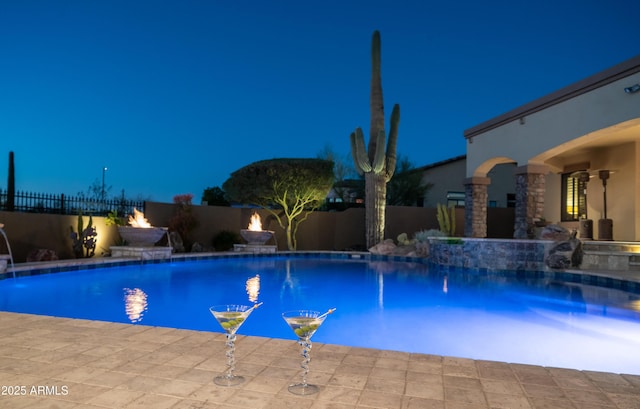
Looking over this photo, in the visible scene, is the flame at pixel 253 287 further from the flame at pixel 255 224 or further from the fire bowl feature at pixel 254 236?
the flame at pixel 255 224

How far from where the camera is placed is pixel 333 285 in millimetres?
9430

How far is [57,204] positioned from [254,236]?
6156 mm

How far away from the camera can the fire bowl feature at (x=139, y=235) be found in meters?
12.2

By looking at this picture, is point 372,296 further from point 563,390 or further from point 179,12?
point 179,12

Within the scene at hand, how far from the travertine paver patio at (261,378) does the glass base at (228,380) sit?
40mm

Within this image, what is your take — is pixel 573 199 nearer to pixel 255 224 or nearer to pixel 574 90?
pixel 574 90

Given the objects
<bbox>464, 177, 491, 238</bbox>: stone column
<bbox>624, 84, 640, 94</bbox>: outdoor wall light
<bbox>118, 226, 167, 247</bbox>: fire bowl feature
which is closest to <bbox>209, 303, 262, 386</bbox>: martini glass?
<bbox>624, 84, 640, 94</bbox>: outdoor wall light

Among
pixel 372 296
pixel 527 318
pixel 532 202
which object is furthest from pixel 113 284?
pixel 532 202

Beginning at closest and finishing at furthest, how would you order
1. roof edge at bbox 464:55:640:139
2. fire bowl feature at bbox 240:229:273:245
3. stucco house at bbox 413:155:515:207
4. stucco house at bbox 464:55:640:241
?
roof edge at bbox 464:55:640:139
stucco house at bbox 464:55:640:241
fire bowl feature at bbox 240:229:273:245
stucco house at bbox 413:155:515:207

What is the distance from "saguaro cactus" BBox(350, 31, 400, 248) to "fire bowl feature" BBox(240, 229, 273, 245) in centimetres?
392

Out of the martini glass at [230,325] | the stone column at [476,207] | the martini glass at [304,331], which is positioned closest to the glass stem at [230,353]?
the martini glass at [230,325]

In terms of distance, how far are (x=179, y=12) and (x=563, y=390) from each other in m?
25.0

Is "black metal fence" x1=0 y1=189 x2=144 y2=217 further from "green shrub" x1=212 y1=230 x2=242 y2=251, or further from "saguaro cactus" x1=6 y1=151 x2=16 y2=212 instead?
"green shrub" x1=212 y1=230 x2=242 y2=251

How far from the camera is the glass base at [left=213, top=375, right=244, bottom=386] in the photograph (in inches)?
103
